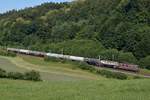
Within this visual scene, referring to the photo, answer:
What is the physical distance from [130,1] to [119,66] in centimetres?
5938

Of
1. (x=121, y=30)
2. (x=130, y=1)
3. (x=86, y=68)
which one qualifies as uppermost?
(x=130, y=1)

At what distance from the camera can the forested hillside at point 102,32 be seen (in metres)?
123

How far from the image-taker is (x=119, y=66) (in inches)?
3787

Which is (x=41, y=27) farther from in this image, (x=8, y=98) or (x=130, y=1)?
(x=8, y=98)

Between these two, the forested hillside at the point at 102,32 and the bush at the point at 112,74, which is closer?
A: the bush at the point at 112,74

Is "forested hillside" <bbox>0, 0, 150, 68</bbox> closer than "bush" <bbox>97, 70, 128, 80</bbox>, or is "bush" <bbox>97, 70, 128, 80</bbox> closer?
"bush" <bbox>97, 70, 128, 80</bbox>

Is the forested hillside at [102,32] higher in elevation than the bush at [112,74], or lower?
higher

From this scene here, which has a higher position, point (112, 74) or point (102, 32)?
point (102, 32)

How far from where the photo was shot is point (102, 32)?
147625 mm

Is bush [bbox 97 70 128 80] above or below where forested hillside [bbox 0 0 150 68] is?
below

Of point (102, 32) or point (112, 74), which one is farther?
point (102, 32)

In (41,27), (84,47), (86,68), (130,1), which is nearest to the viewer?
(86,68)

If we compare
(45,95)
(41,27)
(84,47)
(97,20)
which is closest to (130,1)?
(97,20)

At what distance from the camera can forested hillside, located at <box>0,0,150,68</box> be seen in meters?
123
